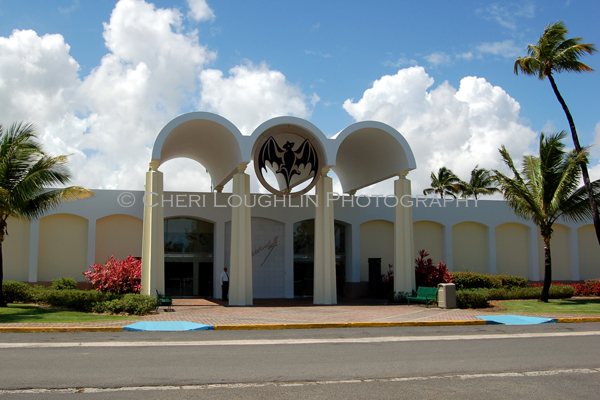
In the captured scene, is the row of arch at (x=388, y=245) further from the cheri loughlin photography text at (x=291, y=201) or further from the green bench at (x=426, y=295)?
the green bench at (x=426, y=295)

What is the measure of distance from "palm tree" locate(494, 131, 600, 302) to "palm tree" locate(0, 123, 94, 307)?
665 inches

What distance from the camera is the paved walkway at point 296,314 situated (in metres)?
14.4

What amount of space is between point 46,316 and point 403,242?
45.1 ft

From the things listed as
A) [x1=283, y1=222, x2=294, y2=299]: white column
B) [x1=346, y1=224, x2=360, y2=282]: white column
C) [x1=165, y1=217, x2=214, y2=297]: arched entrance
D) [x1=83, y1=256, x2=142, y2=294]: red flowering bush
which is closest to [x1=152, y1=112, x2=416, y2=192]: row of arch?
[x1=346, y1=224, x2=360, y2=282]: white column

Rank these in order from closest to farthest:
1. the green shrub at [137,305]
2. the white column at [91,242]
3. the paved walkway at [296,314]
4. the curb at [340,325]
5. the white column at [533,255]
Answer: the curb at [340,325]
the paved walkway at [296,314]
the green shrub at [137,305]
the white column at [91,242]
the white column at [533,255]

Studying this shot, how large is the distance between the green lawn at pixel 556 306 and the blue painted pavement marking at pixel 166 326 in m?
11.0

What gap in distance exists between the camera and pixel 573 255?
28.7m

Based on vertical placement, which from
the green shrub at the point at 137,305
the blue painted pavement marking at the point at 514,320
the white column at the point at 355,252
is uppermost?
the white column at the point at 355,252

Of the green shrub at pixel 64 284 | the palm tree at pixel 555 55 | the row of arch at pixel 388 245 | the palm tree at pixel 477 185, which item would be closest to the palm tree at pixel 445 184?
the palm tree at pixel 477 185

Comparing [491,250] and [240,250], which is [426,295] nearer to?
[240,250]

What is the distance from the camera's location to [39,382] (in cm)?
704

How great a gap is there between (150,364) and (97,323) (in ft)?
19.0

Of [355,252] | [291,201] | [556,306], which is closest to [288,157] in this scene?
[291,201]

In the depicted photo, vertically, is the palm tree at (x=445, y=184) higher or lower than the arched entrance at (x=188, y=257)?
higher
